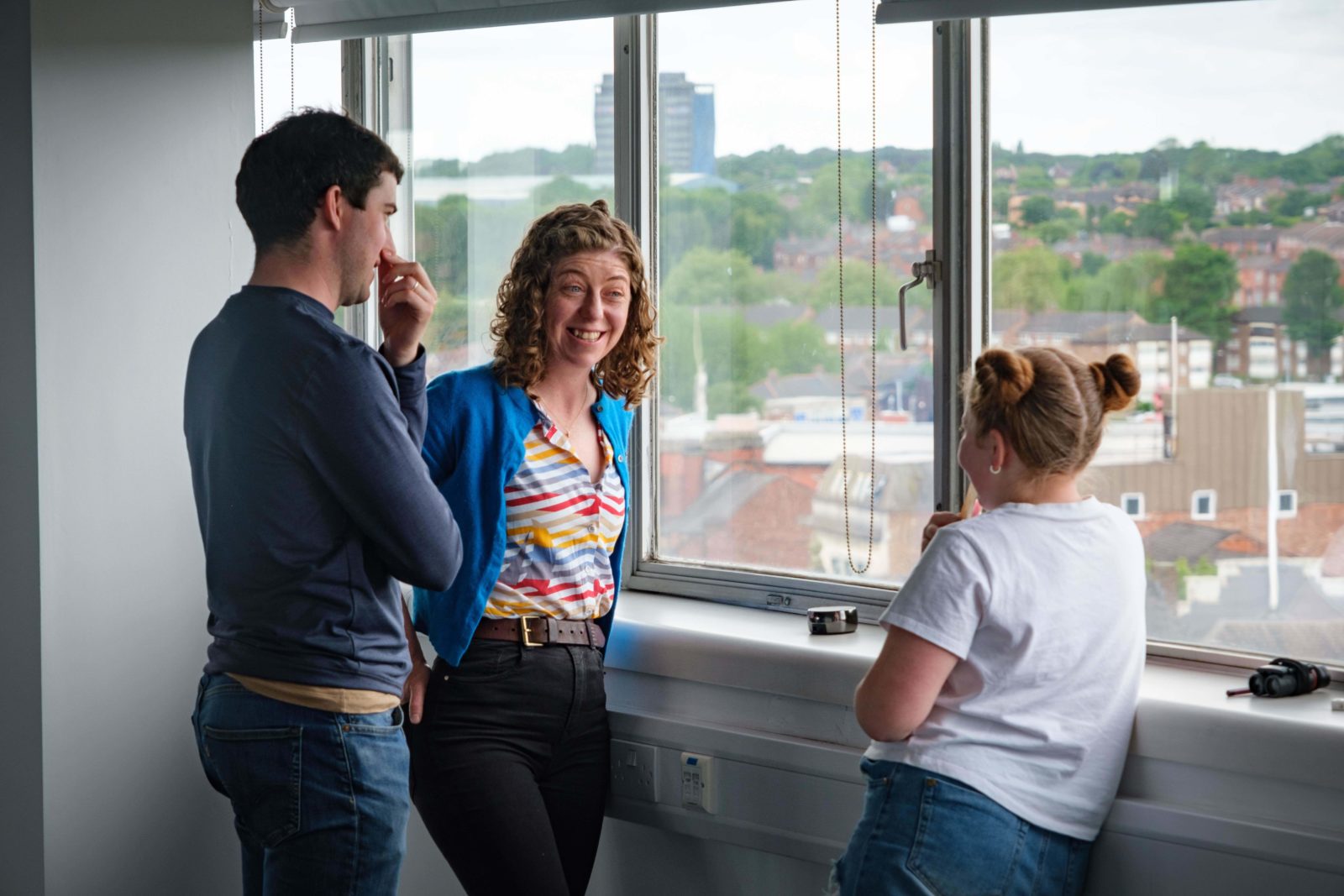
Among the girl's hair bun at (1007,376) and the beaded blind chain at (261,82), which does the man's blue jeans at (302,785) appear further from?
the beaded blind chain at (261,82)

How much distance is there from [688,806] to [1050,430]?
41.3 inches

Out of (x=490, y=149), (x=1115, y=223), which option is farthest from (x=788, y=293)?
(x=490, y=149)

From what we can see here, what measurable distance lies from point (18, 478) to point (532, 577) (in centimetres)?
97

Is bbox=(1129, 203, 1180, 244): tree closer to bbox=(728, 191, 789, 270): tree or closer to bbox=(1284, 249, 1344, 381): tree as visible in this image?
bbox=(1284, 249, 1344, 381): tree

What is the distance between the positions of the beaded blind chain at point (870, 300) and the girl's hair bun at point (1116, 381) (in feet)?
2.45

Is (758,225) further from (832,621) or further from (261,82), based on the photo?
(261,82)

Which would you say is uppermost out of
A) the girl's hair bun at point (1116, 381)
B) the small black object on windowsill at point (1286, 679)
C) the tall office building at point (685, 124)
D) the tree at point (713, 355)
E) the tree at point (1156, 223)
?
the tall office building at point (685, 124)

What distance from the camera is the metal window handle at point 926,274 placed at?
229cm

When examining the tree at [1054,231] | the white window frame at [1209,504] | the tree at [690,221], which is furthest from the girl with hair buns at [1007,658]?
the tree at [690,221]

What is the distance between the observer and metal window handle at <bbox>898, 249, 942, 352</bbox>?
2.29m

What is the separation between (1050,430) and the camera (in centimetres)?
162

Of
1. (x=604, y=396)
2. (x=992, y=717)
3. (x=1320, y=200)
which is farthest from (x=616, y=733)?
(x=1320, y=200)

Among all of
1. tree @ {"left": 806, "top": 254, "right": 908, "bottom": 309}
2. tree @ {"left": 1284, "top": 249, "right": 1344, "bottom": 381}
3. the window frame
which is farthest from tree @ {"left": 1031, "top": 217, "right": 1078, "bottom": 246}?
tree @ {"left": 1284, "top": 249, "right": 1344, "bottom": 381}

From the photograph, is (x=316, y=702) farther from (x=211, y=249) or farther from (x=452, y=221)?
(x=452, y=221)
